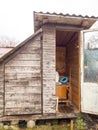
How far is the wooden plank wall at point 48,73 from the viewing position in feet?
22.2

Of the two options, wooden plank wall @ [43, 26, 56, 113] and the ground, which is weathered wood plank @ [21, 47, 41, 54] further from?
the ground

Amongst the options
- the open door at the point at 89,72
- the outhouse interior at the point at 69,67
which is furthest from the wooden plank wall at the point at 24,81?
the open door at the point at 89,72

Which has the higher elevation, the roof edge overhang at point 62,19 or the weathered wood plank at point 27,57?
the roof edge overhang at point 62,19

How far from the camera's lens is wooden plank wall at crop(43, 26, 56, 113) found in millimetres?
6777

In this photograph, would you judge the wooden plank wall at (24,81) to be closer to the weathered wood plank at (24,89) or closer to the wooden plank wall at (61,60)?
the weathered wood plank at (24,89)

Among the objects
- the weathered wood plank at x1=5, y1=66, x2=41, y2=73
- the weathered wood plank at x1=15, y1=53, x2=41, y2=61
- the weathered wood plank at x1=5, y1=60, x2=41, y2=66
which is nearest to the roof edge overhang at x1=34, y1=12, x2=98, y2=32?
the weathered wood plank at x1=15, y1=53, x2=41, y2=61

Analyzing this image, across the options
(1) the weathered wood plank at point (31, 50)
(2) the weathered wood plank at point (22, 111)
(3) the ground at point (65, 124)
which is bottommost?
(3) the ground at point (65, 124)

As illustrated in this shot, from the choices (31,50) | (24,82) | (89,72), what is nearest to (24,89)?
(24,82)

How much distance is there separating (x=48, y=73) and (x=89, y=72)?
1.33 metres

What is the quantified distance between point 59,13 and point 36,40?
1118mm

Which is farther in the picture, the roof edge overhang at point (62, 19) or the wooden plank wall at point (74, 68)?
the wooden plank wall at point (74, 68)

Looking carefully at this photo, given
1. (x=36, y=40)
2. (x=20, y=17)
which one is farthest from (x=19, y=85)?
(x=20, y=17)

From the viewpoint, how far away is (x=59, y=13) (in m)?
6.45

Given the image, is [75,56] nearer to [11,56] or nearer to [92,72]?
[92,72]
